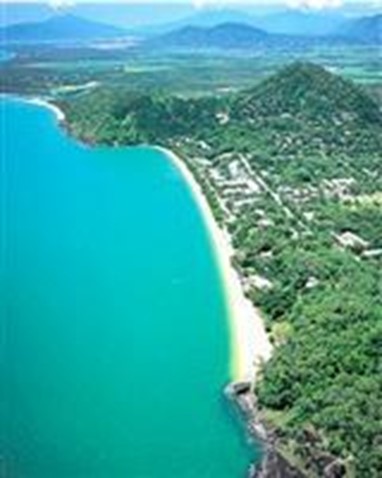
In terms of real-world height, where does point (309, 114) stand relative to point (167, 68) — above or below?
above

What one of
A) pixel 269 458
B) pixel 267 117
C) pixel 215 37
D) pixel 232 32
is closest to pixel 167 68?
pixel 267 117

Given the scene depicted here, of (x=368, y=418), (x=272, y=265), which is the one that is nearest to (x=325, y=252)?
(x=272, y=265)

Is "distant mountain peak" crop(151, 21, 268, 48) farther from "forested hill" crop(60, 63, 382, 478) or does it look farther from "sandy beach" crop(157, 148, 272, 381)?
"sandy beach" crop(157, 148, 272, 381)

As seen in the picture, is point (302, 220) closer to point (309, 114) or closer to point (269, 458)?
point (269, 458)

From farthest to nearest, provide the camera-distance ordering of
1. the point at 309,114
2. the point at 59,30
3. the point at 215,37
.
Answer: the point at 59,30 < the point at 215,37 < the point at 309,114

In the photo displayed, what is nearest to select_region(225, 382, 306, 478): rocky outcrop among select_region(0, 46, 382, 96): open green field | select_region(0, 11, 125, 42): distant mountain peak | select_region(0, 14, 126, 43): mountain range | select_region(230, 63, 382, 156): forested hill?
select_region(230, 63, 382, 156): forested hill

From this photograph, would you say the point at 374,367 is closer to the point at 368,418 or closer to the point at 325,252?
the point at 368,418

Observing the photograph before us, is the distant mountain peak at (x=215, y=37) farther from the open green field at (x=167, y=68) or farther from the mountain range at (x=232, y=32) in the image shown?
the open green field at (x=167, y=68)

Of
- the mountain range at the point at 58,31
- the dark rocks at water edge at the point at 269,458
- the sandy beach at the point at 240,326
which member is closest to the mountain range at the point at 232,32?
the mountain range at the point at 58,31
